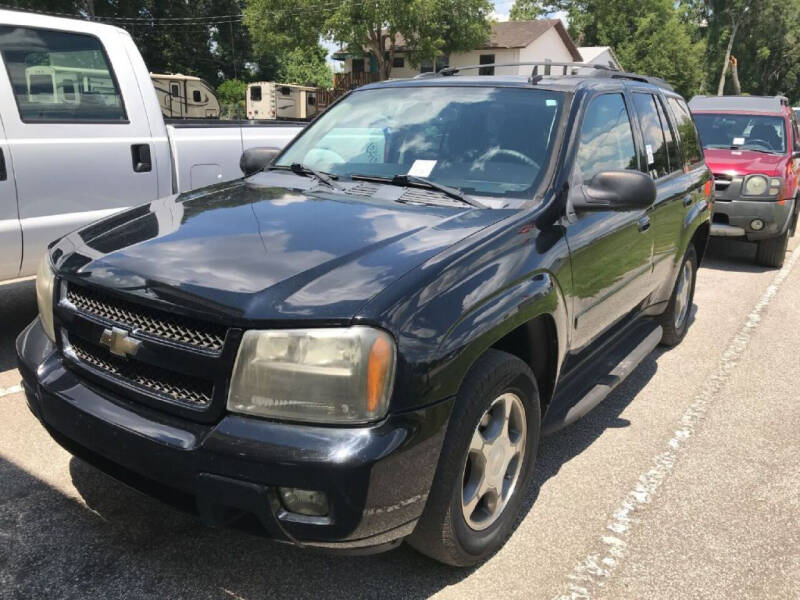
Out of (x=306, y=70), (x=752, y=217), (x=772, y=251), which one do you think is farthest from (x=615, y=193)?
(x=306, y=70)

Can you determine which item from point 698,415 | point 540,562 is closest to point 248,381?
point 540,562

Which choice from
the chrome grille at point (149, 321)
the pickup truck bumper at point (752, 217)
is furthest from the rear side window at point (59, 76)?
the pickup truck bumper at point (752, 217)

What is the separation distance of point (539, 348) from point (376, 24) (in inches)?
1470

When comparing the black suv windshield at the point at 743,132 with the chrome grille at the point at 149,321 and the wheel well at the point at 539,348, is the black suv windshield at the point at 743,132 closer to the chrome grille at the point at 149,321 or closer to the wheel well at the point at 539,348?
the wheel well at the point at 539,348

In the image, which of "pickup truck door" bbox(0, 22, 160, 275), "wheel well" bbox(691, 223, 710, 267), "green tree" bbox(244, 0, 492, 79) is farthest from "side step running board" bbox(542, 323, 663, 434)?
"green tree" bbox(244, 0, 492, 79)

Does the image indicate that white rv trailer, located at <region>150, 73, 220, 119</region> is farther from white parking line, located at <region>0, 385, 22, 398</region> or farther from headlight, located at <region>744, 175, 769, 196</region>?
white parking line, located at <region>0, 385, 22, 398</region>

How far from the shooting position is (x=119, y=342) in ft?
7.63

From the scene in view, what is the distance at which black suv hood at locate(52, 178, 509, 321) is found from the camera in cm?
217

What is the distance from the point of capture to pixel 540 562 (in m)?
2.78

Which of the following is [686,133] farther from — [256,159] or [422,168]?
[256,159]

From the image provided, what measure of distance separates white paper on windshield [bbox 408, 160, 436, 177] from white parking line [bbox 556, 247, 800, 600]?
1708 mm

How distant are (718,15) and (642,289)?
61669mm

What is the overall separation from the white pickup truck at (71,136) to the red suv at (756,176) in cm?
608

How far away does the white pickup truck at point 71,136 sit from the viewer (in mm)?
4430
